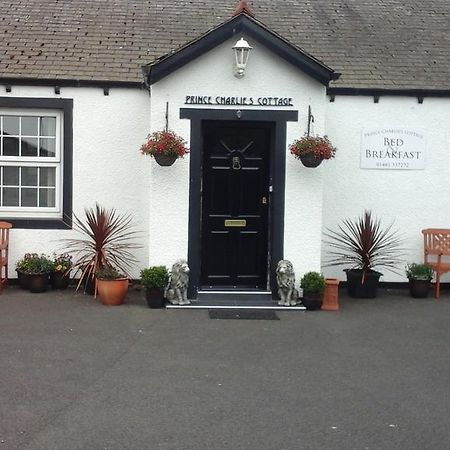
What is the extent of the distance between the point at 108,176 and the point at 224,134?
200 cm

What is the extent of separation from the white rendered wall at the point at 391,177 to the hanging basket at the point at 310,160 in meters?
1.46

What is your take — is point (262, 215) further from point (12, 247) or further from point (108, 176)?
point (12, 247)

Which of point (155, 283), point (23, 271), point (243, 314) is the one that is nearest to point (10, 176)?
point (23, 271)

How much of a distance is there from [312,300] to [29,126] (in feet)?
16.7

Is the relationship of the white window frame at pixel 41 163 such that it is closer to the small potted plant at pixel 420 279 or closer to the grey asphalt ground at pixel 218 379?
the grey asphalt ground at pixel 218 379

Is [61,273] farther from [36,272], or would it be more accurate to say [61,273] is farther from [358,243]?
[358,243]

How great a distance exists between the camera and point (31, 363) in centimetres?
668

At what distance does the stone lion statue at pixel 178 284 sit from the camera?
9219 millimetres

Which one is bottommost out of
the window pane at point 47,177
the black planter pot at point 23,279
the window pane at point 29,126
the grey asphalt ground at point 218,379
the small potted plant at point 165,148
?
the grey asphalt ground at point 218,379

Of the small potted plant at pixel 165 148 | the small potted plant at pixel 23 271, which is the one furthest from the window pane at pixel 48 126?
the small potted plant at pixel 165 148

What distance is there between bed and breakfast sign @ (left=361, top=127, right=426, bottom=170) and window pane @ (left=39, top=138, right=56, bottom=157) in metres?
4.83

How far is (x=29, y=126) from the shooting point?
35.1ft

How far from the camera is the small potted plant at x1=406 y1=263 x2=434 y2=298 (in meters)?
10.3

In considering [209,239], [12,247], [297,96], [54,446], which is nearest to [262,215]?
[209,239]
